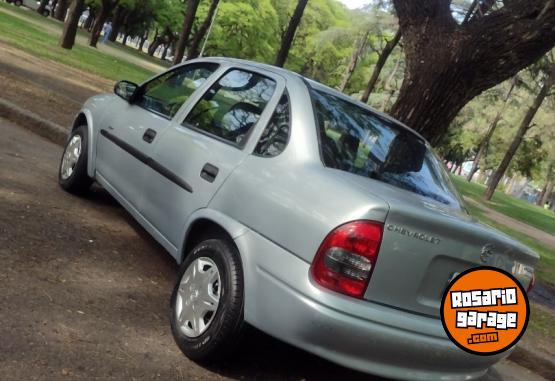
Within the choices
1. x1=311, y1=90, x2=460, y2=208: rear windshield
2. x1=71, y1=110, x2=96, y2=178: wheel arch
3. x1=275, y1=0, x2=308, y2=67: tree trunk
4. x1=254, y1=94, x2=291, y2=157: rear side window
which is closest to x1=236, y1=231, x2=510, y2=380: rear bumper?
x1=254, y1=94, x2=291, y2=157: rear side window

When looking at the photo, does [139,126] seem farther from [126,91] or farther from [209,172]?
[209,172]

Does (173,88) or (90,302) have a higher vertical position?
(173,88)

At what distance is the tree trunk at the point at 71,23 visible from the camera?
20.9m

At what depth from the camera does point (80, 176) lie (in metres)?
5.50

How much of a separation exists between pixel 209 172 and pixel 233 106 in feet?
1.77

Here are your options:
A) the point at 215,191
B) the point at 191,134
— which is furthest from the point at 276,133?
the point at 191,134

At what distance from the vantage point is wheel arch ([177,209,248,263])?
325cm

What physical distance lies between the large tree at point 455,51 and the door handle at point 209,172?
→ 406cm

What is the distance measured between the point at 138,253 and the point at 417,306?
2486mm

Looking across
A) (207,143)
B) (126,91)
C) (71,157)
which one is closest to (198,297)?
(207,143)

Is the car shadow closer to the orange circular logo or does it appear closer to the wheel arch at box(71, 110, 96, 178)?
the orange circular logo

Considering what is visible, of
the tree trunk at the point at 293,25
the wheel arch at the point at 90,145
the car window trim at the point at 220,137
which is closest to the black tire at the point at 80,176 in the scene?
the wheel arch at the point at 90,145

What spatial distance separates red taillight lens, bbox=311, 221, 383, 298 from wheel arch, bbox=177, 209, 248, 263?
1.82 feet

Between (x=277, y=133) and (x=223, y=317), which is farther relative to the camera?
(x=277, y=133)
